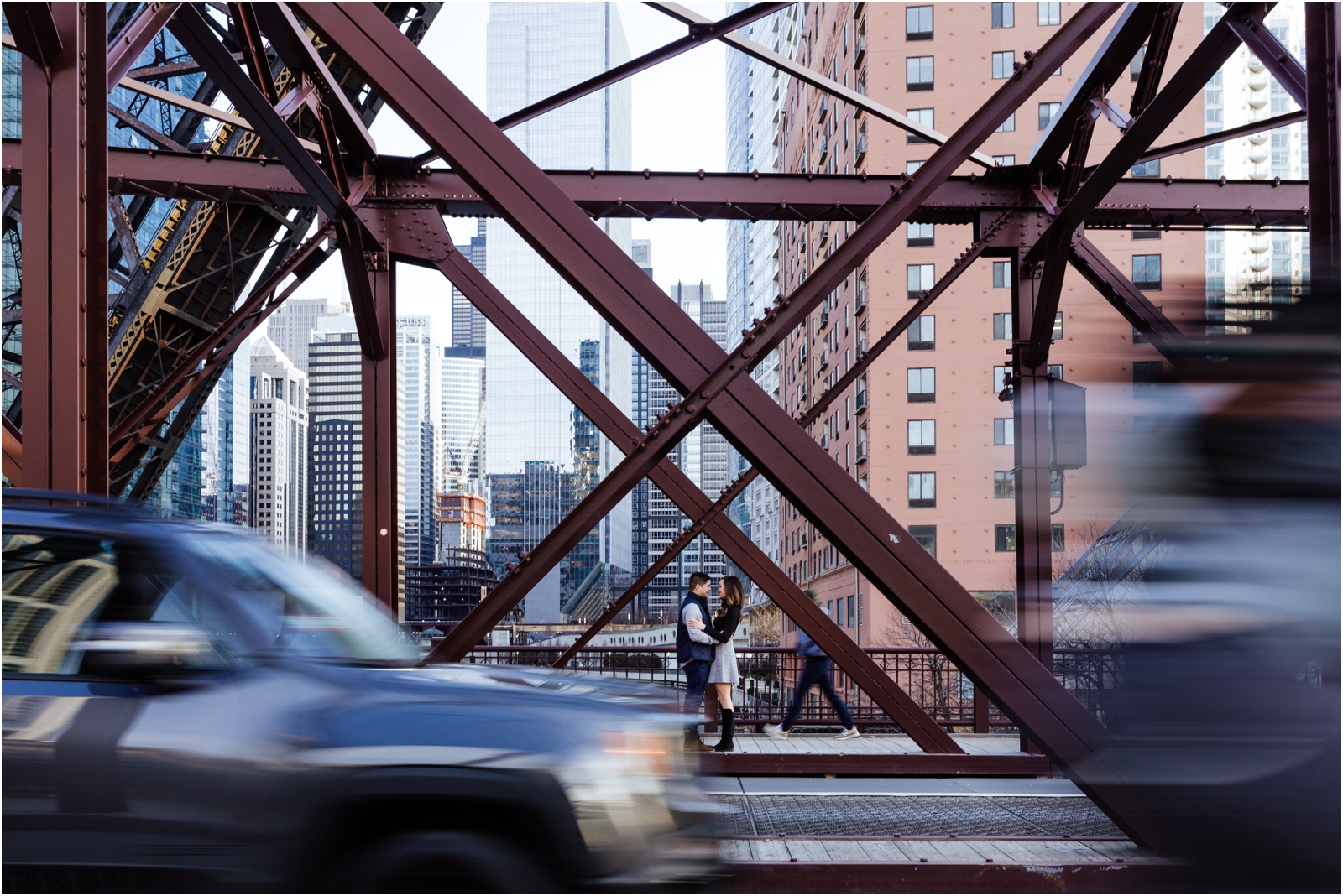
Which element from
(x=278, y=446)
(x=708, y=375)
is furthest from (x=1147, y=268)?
(x=278, y=446)

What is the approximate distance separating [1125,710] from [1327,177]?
3.59 metres

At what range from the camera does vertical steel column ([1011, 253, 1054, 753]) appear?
33.0 feet

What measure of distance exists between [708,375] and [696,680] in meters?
5.99

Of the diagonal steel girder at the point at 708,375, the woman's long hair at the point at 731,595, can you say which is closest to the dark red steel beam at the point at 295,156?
the diagonal steel girder at the point at 708,375

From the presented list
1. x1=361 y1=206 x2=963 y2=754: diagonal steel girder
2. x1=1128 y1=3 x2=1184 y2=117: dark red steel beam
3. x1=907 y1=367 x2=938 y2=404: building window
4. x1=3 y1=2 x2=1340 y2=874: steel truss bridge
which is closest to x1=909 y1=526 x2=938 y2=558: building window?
x1=907 y1=367 x2=938 y2=404: building window

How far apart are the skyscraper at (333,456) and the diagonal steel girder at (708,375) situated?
13376 centimetres

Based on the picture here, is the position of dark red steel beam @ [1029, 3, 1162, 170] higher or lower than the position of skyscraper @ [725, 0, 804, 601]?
lower

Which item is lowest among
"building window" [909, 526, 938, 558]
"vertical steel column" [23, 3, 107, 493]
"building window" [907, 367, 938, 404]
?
"building window" [909, 526, 938, 558]

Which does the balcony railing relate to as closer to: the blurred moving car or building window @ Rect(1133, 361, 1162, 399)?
the blurred moving car

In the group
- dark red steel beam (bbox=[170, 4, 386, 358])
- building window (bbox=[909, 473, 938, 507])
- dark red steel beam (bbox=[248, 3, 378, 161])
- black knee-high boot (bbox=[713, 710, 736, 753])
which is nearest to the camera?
dark red steel beam (bbox=[170, 4, 386, 358])

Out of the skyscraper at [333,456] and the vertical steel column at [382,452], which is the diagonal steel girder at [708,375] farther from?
the skyscraper at [333,456]

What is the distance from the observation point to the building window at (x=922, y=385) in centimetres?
5519

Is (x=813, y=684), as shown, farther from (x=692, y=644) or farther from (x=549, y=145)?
(x=549, y=145)

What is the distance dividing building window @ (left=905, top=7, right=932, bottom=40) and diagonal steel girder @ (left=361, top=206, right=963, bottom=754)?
52.4 metres
